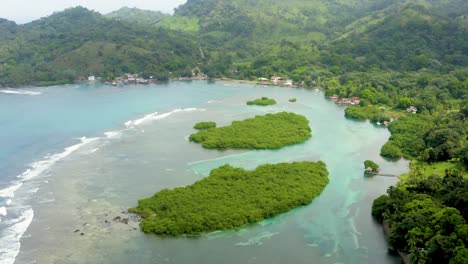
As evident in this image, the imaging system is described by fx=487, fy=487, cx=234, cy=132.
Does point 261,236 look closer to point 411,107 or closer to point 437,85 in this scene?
point 411,107

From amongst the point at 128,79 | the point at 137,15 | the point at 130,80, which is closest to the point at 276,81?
the point at 130,80

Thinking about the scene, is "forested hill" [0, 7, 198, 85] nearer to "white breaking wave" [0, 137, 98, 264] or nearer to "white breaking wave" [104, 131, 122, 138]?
"white breaking wave" [104, 131, 122, 138]

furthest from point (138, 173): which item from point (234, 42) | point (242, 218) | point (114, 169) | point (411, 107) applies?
point (234, 42)

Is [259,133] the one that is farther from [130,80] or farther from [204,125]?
[130,80]

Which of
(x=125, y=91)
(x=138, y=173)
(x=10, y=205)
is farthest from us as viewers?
(x=125, y=91)

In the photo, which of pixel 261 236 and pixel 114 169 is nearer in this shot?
pixel 261 236

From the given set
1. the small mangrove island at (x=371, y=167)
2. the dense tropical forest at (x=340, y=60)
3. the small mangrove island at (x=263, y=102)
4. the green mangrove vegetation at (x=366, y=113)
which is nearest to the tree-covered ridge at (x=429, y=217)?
the dense tropical forest at (x=340, y=60)
